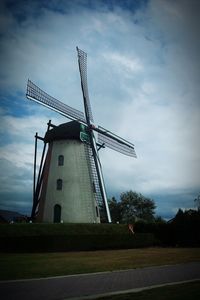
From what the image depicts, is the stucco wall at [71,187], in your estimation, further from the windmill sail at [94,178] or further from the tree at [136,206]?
the tree at [136,206]

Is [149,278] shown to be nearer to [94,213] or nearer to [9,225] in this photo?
[9,225]

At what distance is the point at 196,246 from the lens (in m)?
30.3

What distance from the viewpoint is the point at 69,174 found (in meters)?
35.5

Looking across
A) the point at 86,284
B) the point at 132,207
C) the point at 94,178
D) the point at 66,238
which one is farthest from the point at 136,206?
the point at 86,284

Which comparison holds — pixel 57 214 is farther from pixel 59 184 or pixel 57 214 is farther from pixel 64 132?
pixel 64 132

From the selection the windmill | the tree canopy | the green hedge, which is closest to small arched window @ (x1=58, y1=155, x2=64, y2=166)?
the windmill

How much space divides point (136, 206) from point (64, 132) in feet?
123

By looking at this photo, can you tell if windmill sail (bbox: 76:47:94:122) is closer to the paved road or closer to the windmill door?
the windmill door

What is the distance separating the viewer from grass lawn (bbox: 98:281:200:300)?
7.90 m

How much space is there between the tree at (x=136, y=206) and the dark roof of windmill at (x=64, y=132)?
116 ft

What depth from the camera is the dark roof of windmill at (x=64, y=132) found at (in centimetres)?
3612

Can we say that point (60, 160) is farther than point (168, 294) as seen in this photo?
Yes

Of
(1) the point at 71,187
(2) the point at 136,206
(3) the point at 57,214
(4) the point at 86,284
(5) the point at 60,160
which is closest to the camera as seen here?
(4) the point at 86,284

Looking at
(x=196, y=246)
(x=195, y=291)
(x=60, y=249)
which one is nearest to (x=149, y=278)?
(x=195, y=291)
